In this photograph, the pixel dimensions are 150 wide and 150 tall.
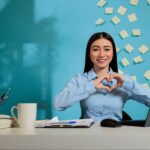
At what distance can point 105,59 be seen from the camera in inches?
85.7

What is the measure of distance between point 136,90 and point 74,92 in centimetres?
45

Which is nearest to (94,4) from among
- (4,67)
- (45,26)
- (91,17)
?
(91,17)

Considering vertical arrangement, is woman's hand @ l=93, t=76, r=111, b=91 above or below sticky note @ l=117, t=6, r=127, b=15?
below

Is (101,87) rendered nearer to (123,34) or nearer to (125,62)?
(125,62)

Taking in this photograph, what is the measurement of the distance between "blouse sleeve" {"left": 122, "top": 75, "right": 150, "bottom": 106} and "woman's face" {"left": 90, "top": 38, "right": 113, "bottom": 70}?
0.21 metres

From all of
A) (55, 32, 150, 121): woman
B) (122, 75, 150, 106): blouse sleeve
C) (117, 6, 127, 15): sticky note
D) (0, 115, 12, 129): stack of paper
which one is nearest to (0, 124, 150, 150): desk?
(0, 115, 12, 129): stack of paper

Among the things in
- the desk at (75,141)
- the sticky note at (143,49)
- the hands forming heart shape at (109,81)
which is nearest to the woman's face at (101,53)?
the hands forming heart shape at (109,81)

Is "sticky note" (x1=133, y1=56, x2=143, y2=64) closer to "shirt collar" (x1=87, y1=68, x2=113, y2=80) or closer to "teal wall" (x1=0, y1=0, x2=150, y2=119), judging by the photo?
"teal wall" (x1=0, y1=0, x2=150, y2=119)

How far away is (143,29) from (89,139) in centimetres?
162

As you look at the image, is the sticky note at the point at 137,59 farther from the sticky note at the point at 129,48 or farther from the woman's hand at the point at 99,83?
the woman's hand at the point at 99,83

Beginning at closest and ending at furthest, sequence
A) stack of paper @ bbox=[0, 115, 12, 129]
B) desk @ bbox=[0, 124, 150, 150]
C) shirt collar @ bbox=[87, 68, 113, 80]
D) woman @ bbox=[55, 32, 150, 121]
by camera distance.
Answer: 1. desk @ bbox=[0, 124, 150, 150]
2. stack of paper @ bbox=[0, 115, 12, 129]
3. woman @ bbox=[55, 32, 150, 121]
4. shirt collar @ bbox=[87, 68, 113, 80]

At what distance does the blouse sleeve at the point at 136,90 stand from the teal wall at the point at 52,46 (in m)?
0.11

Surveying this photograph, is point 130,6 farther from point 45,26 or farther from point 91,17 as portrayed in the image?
point 45,26

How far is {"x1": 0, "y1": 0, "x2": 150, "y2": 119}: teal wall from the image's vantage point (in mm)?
2232
